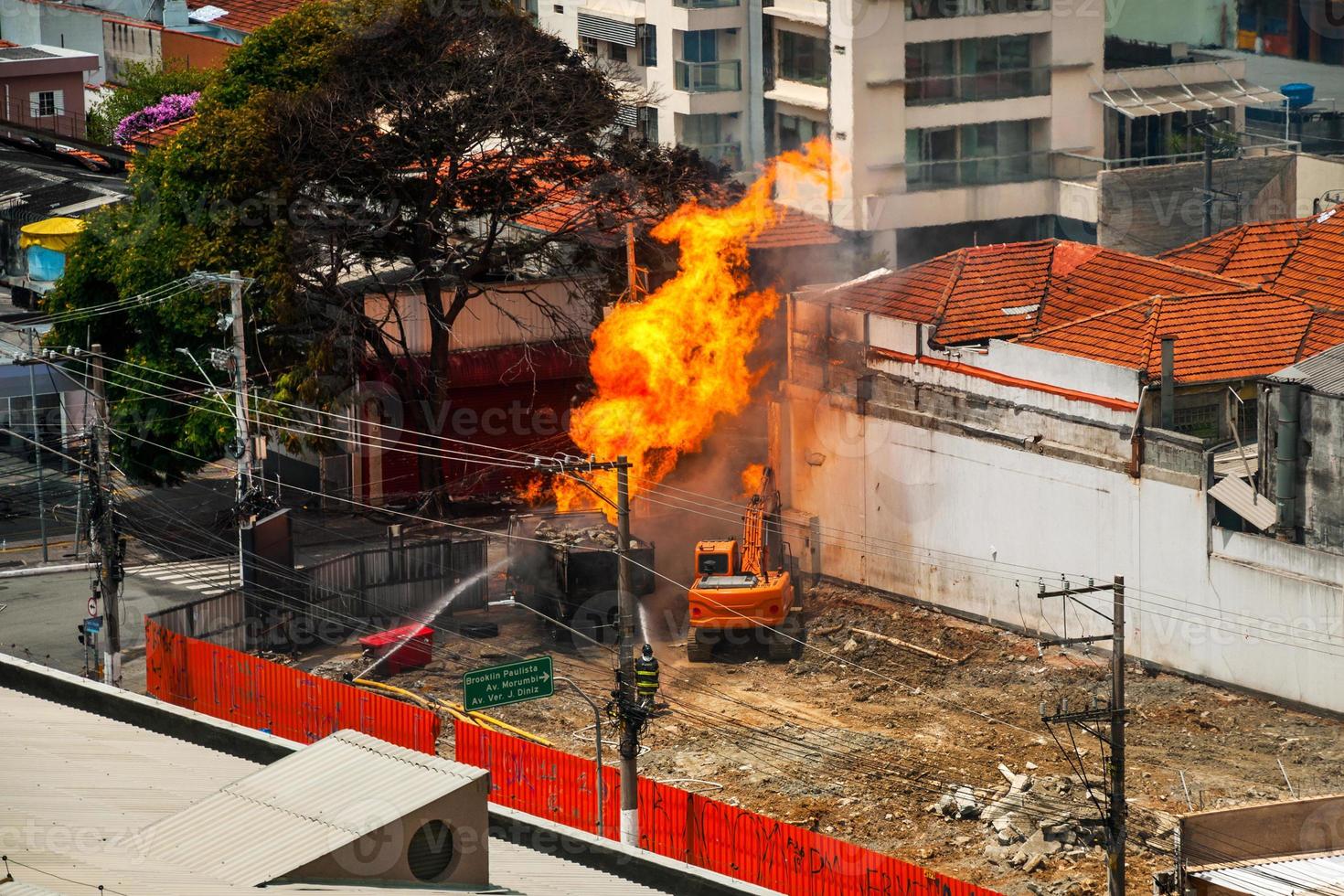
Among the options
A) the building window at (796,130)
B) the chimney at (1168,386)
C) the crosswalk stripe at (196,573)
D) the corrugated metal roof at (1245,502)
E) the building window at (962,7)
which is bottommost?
the crosswalk stripe at (196,573)

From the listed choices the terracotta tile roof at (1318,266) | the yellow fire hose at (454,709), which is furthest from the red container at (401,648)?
the terracotta tile roof at (1318,266)

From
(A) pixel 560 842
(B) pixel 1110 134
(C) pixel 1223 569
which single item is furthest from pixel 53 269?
(A) pixel 560 842

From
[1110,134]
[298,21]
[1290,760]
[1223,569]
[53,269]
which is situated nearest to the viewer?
[1290,760]

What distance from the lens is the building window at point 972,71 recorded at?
72688 millimetres

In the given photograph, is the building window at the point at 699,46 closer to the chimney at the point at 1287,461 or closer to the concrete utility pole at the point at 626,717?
the chimney at the point at 1287,461

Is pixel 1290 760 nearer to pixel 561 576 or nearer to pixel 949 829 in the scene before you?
pixel 949 829

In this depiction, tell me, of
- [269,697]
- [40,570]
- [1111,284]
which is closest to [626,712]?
[269,697]

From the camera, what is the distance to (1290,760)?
41188 mm

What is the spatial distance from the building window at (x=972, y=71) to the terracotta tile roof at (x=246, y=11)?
123 feet

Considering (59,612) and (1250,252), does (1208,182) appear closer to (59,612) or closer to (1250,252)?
(1250,252)

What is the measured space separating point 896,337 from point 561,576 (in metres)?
9.68

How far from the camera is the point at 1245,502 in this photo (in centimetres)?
4400

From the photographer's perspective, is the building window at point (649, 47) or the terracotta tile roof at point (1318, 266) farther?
the building window at point (649, 47)

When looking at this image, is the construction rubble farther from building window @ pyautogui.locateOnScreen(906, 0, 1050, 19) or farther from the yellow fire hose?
building window @ pyautogui.locateOnScreen(906, 0, 1050, 19)
